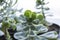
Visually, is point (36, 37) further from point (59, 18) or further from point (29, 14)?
point (59, 18)

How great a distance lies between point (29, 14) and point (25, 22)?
0.03 m

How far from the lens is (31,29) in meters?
0.51

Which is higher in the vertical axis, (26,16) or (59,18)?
(26,16)

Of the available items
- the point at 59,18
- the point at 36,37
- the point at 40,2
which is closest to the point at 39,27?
the point at 36,37

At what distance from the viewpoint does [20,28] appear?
50cm

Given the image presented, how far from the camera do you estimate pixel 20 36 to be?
48 cm

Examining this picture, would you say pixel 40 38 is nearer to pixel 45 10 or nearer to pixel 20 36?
pixel 20 36

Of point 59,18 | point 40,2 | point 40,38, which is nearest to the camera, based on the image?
point 40,38

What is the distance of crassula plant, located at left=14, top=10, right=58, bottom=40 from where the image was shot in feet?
1.56

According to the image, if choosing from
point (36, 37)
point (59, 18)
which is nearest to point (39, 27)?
point (36, 37)

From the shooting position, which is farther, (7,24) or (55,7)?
(55,7)

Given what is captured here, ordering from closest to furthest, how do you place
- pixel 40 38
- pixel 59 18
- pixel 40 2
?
pixel 40 38 → pixel 40 2 → pixel 59 18

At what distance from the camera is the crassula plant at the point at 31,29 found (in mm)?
477

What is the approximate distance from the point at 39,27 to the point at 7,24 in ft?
0.36
